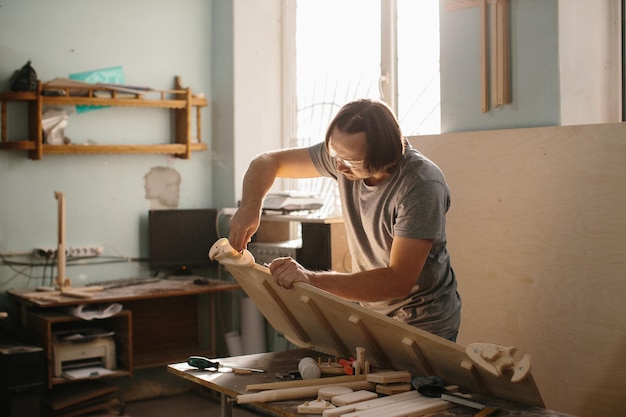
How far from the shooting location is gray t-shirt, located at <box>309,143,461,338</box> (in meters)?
2.21

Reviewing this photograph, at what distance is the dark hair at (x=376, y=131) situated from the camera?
7.31 feet

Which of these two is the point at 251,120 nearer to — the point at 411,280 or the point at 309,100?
the point at 309,100

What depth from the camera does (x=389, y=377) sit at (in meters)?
2.06

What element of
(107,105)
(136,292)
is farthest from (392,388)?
(107,105)

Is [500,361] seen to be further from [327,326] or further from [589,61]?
[589,61]

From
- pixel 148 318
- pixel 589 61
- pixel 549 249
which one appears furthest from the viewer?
pixel 148 318

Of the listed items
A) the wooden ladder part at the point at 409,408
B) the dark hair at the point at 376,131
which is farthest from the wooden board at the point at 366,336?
the dark hair at the point at 376,131

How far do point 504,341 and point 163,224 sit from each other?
2639 mm

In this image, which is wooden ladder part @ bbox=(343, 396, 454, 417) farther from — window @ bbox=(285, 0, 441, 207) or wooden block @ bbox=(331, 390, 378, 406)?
window @ bbox=(285, 0, 441, 207)

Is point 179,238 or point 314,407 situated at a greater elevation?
point 179,238

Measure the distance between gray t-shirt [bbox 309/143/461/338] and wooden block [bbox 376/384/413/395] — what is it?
28 centimetres

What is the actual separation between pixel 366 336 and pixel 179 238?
10.2 ft

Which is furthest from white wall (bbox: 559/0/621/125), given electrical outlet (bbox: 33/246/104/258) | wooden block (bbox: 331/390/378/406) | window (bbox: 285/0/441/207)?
electrical outlet (bbox: 33/246/104/258)

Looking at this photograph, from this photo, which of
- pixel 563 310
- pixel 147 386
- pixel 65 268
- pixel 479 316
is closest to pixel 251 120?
pixel 65 268
